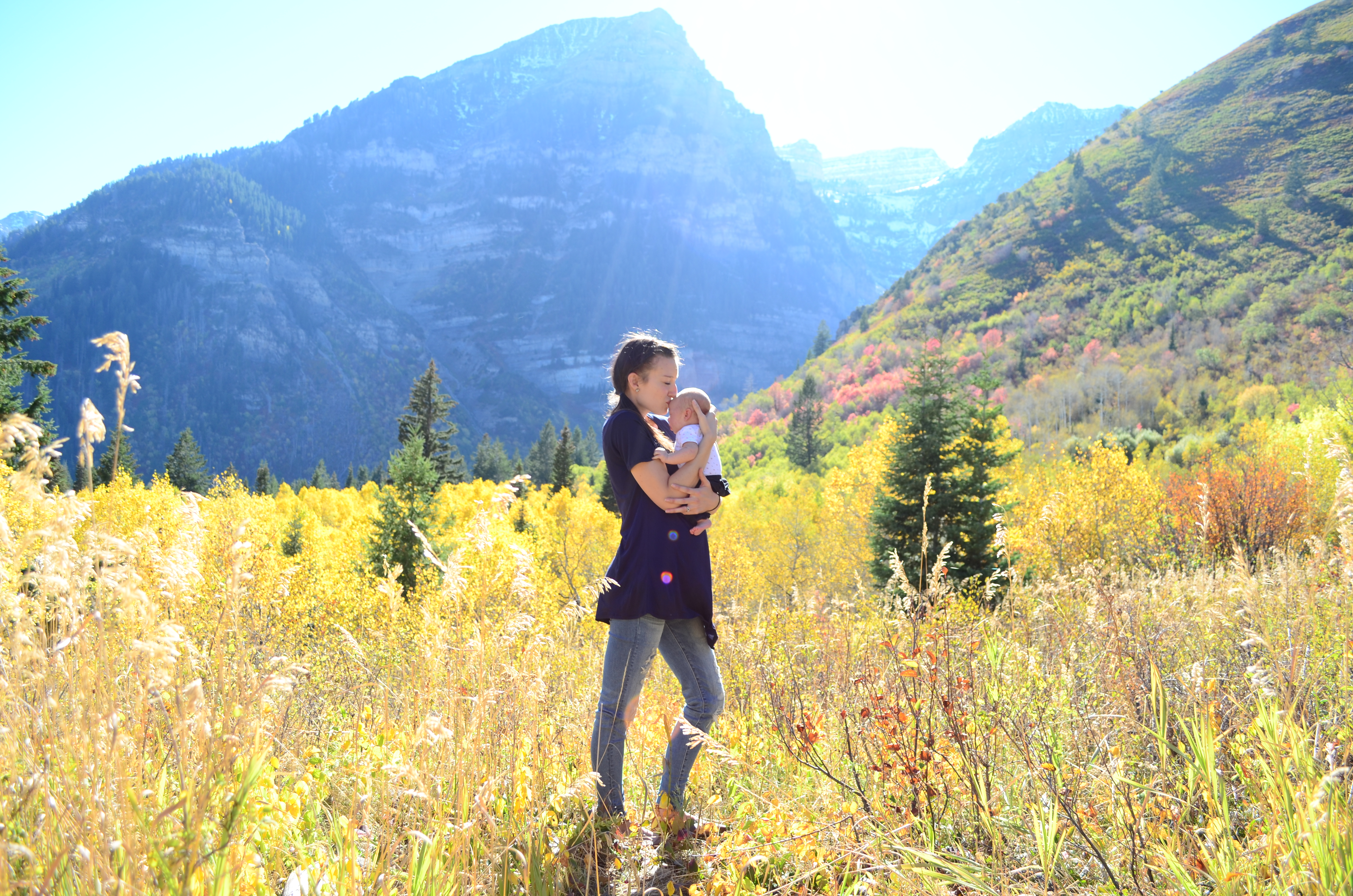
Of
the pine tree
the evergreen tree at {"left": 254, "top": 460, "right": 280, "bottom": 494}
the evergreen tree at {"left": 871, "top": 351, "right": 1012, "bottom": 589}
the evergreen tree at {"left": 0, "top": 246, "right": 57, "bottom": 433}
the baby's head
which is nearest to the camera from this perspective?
the baby's head

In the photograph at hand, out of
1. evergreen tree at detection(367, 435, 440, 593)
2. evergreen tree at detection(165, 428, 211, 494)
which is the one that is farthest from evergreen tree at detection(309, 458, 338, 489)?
evergreen tree at detection(367, 435, 440, 593)

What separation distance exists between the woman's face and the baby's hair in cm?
7

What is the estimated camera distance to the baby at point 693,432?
2.67m

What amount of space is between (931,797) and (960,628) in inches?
60.4

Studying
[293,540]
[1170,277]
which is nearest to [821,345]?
[1170,277]

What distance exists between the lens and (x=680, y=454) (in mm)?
2605

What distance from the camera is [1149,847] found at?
192 centimetres

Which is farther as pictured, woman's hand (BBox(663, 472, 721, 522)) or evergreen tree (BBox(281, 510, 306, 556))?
evergreen tree (BBox(281, 510, 306, 556))

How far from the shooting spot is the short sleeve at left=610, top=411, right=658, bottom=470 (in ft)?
8.32

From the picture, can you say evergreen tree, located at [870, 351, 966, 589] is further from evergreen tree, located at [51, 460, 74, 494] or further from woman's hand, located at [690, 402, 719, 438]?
evergreen tree, located at [51, 460, 74, 494]

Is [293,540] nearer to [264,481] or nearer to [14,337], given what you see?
[14,337]

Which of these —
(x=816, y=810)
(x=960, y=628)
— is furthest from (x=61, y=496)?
(x=960, y=628)

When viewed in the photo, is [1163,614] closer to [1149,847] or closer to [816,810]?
[1149,847]

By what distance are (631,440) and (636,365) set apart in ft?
1.07
